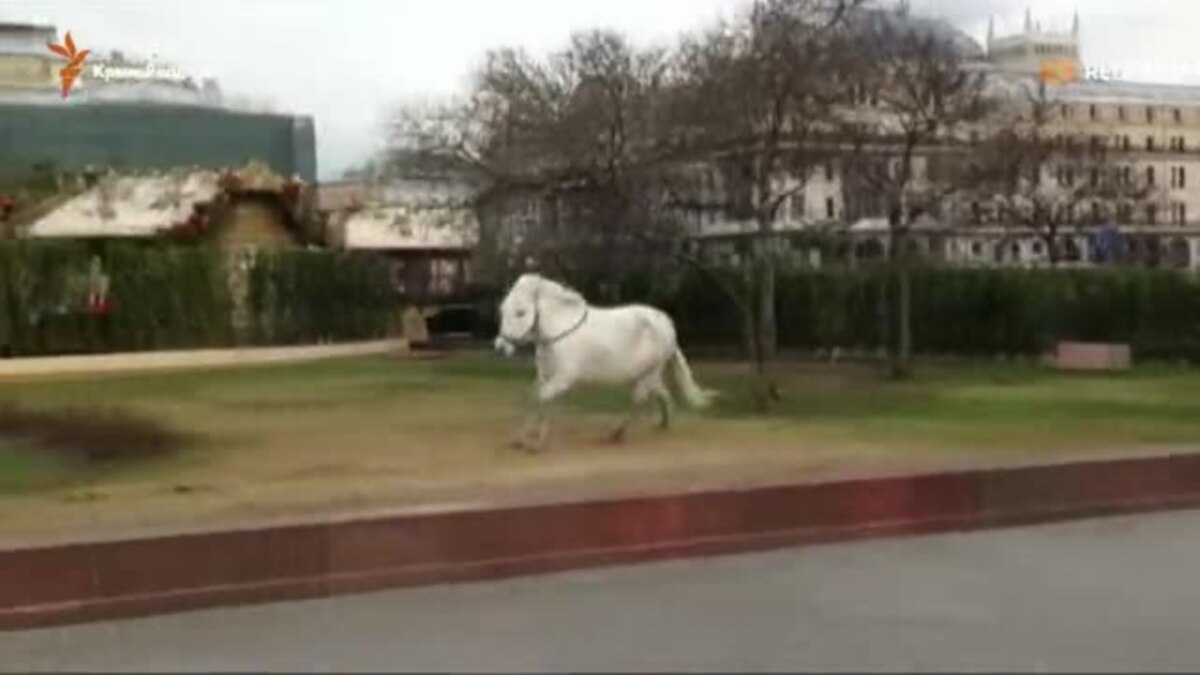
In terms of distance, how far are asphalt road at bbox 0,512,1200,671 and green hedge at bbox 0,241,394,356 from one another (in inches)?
1099

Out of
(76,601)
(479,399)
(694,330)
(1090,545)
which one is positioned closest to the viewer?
(76,601)

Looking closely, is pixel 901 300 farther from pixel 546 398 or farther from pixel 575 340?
pixel 546 398

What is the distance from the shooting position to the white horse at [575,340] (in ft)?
52.2

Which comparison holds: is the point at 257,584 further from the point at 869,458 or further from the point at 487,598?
the point at 869,458

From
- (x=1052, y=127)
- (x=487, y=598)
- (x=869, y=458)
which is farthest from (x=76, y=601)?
(x=1052, y=127)

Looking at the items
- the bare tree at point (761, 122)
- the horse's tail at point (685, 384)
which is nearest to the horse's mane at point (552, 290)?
the horse's tail at point (685, 384)

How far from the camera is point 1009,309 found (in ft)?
116

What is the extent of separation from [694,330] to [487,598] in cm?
3059

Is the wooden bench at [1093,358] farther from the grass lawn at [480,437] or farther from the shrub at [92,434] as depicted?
the shrub at [92,434]

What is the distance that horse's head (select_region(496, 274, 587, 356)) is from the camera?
15797 millimetres

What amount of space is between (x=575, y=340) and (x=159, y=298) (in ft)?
77.5

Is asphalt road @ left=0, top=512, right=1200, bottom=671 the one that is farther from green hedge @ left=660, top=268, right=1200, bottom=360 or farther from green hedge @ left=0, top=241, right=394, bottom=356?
green hedge @ left=0, top=241, right=394, bottom=356

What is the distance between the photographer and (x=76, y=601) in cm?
965

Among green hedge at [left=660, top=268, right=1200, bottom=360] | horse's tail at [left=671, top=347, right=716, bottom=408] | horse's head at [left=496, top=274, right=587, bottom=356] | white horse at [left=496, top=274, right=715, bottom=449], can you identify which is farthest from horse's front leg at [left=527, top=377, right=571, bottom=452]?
green hedge at [left=660, top=268, right=1200, bottom=360]
